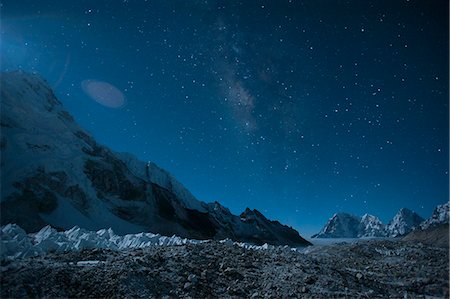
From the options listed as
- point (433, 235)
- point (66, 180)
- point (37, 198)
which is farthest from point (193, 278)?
point (66, 180)

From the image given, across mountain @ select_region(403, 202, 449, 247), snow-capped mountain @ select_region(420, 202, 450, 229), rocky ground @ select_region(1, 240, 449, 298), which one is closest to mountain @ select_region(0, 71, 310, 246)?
rocky ground @ select_region(1, 240, 449, 298)

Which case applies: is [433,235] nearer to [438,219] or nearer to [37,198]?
[37,198]

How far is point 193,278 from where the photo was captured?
9.18 meters

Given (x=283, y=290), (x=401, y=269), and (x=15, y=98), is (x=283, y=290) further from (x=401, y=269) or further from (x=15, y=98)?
(x=15, y=98)

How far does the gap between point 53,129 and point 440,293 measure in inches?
3485

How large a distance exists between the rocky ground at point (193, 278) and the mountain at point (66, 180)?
52497 millimetres

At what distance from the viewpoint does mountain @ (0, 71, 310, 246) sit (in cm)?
6138

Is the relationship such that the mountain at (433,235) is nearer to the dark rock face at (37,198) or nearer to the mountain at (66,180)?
the mountain at (66,180)

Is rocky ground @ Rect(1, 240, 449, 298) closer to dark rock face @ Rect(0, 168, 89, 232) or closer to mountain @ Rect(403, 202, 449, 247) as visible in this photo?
mountain @ Rect(403, 202, 449, 247)

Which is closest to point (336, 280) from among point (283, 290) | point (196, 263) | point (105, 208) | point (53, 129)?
point (283, 290)

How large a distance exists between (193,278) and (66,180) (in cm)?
7157

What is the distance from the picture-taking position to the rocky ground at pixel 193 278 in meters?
7.88

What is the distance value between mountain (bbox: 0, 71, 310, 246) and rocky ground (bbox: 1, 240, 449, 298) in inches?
2067

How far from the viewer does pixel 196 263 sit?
10.6 meters
